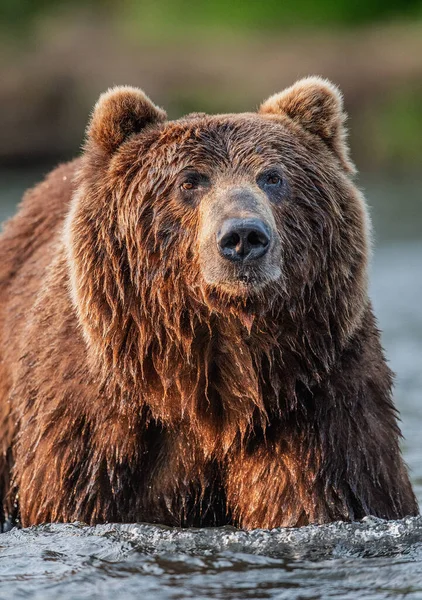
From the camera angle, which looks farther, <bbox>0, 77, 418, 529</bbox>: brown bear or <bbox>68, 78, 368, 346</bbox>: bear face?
<bbox>0, 77, 418, 529</bbox>: brown bear

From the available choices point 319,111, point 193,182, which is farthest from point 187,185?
point 319,111

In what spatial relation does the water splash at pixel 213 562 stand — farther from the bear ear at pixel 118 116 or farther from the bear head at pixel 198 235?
the bear ear at pixel 118 116

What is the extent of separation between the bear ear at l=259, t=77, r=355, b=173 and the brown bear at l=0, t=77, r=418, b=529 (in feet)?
0.08

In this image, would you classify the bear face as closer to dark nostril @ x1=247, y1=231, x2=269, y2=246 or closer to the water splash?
dark nostril @ x1=247, y1=231, x2=269, y2=246

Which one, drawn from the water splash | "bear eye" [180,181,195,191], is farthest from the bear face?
the water splash

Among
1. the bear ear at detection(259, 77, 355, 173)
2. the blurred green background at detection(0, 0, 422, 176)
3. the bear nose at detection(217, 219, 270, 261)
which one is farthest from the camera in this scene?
the blurred green background at detection(0, 0, 422, 176)

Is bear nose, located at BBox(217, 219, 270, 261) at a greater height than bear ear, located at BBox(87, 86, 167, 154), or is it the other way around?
bear ear, located at BBox(87, 86, 167, 154)

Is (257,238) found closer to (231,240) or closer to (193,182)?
(231,240)

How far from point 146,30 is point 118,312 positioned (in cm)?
2735

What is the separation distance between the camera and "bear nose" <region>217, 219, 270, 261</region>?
582 cm

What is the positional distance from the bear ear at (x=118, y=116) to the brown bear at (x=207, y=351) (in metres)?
0.01

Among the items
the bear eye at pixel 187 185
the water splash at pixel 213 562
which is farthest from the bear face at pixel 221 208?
the water splash at pixel 213 562

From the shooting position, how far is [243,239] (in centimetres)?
584

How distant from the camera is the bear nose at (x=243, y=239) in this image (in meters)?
5.82
